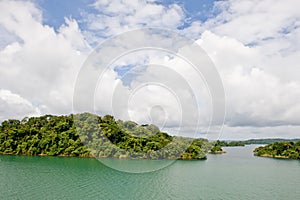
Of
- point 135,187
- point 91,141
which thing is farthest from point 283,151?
point 135,187

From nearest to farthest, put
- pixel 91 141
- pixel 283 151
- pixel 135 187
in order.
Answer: pixel 135 187
pixel 91 141
pixel 283 151

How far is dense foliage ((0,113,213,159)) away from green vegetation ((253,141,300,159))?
15.0 metres

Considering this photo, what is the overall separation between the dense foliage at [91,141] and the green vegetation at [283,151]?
591 inches

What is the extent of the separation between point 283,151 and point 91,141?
29.3 metres

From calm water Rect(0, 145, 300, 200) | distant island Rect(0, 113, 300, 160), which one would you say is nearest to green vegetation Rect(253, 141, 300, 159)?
distant island Rect(0, 113, 300, 160)

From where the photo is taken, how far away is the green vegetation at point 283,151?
4035cm

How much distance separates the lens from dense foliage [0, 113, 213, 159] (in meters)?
32.8

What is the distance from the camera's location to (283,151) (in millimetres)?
A: 41938

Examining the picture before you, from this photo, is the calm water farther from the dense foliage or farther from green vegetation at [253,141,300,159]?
green vegetation at [253,141,300,159]

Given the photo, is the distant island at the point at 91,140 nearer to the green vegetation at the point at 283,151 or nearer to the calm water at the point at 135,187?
the calm water at the point at 135,187

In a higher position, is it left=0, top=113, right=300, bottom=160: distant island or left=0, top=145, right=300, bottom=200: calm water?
left=0, top=113, right=300, bottom=160: distant island

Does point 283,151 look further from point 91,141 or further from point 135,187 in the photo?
point 135,187

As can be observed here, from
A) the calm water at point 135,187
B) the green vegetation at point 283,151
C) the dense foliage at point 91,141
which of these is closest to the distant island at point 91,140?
the dense foliage at point 91,141

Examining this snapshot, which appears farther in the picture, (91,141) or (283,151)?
(283,151)
